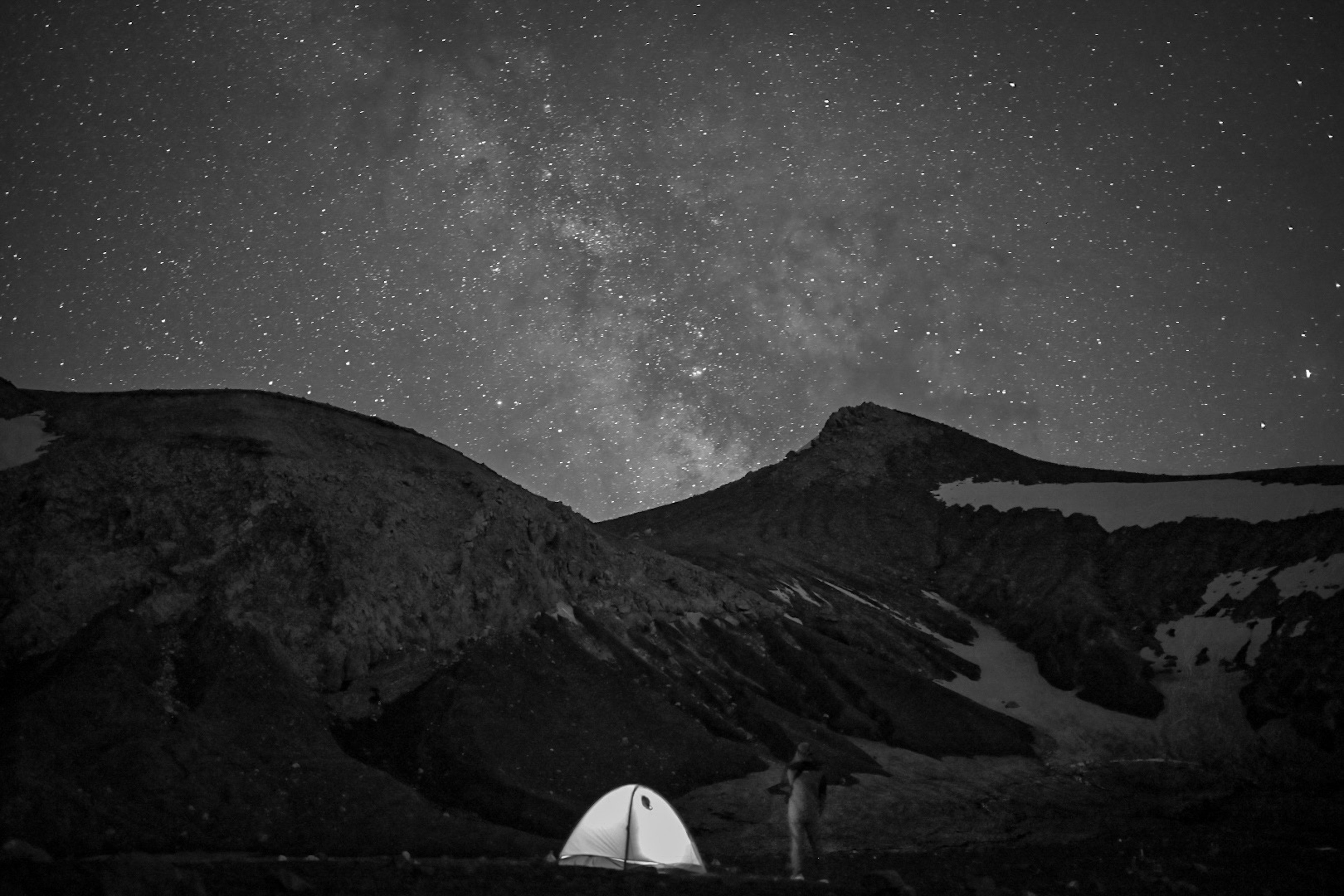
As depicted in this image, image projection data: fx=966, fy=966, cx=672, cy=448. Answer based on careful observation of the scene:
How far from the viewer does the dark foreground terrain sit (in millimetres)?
12172

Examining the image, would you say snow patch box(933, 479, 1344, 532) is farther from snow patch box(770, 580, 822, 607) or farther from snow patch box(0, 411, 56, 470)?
snow patch box(0, 411, 56, 470)

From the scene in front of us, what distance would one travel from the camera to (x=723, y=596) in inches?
2309

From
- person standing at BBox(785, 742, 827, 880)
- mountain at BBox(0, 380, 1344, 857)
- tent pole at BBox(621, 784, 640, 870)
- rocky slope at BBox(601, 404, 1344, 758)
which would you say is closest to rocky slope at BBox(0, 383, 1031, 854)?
mountain at BBox(0, 380, 1344, 857)

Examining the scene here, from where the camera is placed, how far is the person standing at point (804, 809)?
20.2 meters

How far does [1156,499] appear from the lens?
8400cm

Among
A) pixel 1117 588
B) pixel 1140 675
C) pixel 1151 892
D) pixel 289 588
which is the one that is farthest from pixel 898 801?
pixel 1117 588

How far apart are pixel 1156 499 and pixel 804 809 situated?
74940 millimetres

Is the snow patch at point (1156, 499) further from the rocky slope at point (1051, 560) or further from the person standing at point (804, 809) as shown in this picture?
the person standing at point (804, 809)

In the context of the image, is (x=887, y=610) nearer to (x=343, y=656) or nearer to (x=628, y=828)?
(x=343, y=656)

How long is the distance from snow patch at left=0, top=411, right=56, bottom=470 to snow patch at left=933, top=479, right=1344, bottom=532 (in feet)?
249

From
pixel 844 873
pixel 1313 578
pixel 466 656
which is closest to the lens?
pixel 844 873

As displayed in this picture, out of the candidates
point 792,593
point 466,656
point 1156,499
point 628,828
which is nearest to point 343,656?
point 466,656

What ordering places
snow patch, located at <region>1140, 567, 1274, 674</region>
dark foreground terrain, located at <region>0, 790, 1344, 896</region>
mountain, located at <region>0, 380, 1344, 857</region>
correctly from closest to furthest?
dark foreground terrain, located at <region>0, 790, 1344, 896</region>, mountain, located at <region>0, 380, 1344, 857</region>, snow patch, located at <region>1140, 567, 1274, 674</region>

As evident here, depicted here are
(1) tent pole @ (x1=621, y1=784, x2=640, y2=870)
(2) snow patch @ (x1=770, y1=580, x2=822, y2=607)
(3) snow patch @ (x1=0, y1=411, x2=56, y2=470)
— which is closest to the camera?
(1) tent pole @ (x1=621, y1=784, x2=640, y2=870)
